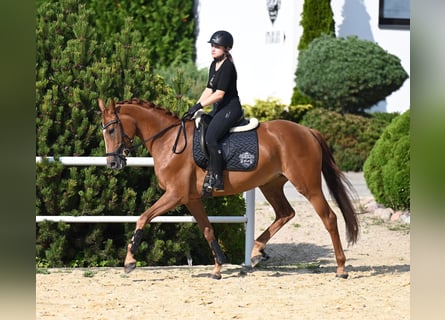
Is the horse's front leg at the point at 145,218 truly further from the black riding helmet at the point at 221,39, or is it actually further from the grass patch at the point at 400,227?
Answer: the grass patch at the point at 400,227

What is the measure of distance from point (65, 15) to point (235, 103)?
8.44 ft

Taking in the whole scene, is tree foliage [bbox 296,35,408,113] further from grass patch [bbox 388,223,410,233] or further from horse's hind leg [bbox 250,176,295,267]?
horse's hind leg [bbox 250,176,295,267]

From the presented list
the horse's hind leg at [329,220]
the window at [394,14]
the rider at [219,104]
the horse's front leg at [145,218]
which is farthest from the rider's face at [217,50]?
the window at [394,14]

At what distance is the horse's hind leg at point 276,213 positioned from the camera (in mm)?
7820

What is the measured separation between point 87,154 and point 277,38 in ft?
39.8

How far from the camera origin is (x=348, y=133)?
57.1 feet

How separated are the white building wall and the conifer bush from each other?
11011 mm

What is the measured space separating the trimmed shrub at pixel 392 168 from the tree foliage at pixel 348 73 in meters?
5.69

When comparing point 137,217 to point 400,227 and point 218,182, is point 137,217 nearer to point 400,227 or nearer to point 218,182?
point 218,182

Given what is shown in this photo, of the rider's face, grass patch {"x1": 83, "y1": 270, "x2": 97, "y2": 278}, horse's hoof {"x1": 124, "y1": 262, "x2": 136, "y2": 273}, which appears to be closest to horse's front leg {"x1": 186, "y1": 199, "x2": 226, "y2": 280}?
horse's hoof {"x1": 124, "y1": 262, "x2": 136, "y2": 273}

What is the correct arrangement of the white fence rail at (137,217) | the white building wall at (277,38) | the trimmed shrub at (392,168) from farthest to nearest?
the white building wall at (277,38)
the trimmed shrub at (392,168)
the white fence rail at (137,217)
